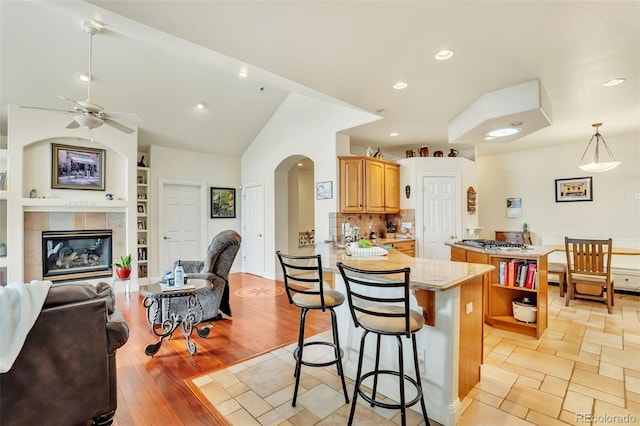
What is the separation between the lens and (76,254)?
502 cm

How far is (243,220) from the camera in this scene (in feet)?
23.1

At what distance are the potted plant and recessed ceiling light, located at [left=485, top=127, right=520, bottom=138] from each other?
5769 mm

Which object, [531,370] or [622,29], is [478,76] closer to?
[622,29]

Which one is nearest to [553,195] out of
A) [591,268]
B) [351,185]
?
[591,268]

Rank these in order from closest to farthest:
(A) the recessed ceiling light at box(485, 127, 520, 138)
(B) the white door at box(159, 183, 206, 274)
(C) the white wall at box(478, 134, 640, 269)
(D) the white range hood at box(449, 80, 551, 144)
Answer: (D) the white range hood at box(449, 80, 551, 144) → (A) the recessed ceiling light at box(485, 127, 520, 138) → (C) the white wall at box(478, 134, 640, 269) → (B) the white door at box(159, 183, 206, 274)

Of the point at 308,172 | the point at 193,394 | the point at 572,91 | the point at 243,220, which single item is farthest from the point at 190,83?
the point at 572,91

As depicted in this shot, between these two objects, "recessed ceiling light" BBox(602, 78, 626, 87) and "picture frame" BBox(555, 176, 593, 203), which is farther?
"picture frame" BBox(555, 176, 593, 203)

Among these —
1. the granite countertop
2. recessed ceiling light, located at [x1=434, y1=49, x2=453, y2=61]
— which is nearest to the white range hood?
recessed ceiling light, located at [x1=434, y1=49, x2=453, y2=61]

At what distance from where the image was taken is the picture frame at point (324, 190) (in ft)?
16.6

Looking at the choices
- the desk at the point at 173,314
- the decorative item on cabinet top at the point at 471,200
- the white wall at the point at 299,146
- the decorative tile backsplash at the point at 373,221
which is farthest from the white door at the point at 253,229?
the decorative item on cabinet top at the point at 471,200

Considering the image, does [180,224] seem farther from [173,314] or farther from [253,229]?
[173,314]

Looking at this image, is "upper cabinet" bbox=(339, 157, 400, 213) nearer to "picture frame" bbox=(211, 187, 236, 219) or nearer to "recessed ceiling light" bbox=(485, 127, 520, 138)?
"recessed ceiling light" bbox=(485, 127, 520, 138)

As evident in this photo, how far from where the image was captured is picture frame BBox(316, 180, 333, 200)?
506 centimetres

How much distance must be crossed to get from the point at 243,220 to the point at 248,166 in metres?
1.27
